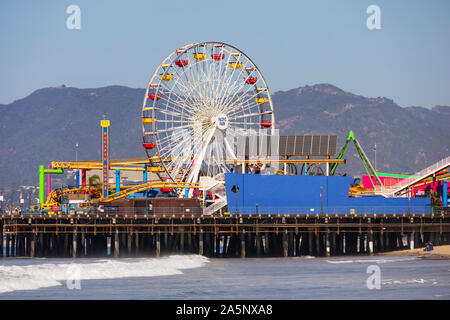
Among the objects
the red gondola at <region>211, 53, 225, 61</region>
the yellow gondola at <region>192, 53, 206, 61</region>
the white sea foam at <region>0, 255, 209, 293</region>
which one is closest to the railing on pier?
the white sea foam at <region>0, 255, 209, 293</region>

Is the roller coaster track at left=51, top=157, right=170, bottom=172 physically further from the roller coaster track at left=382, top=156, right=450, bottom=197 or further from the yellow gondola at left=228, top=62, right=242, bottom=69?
the roller coaster track at left=382, top=156, right=450, bottom=197

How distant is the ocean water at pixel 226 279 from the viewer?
186 feet

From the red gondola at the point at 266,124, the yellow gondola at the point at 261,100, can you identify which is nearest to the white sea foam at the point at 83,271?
the red gondola at the point at 266,124

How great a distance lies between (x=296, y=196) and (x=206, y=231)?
12879 millimetres

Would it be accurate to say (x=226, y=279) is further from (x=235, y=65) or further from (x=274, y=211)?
(x=235, y=65)

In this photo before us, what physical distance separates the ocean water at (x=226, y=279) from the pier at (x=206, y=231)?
723 centimetres

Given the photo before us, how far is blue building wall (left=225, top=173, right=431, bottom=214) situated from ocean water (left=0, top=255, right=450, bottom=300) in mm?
13378

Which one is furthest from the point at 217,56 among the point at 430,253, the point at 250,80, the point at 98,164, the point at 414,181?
the point at 430,253

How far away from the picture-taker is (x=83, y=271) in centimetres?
7194

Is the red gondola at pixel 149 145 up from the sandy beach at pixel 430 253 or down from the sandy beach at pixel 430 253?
up

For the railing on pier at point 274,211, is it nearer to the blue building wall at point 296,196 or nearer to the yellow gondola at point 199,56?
the blue building wall at point 296,196

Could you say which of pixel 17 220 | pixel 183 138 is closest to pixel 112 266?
pixel 17 220

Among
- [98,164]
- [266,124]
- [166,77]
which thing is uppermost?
[166,77]
